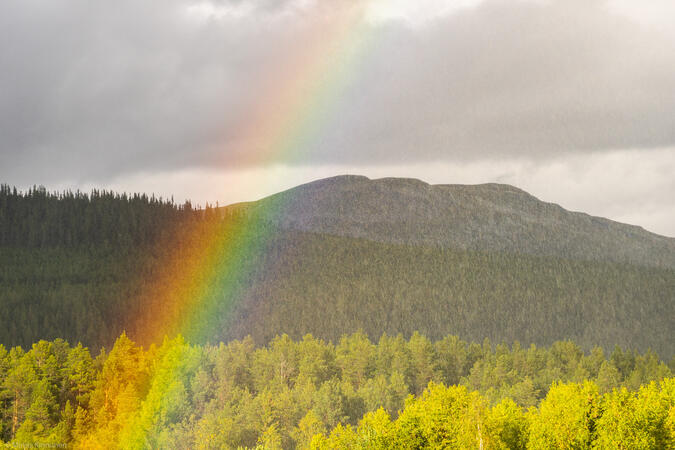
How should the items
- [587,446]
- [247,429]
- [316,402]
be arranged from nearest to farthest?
1. [587,446]
2. [247,429]
3. [316,402]

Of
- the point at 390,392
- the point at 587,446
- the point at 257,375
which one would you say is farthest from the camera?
the point at 257,375

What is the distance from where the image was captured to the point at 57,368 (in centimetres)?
14925

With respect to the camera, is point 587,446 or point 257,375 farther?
point 257,375

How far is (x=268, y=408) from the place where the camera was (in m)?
129

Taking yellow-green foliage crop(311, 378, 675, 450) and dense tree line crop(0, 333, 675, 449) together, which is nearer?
yellow-green foliage crop(311, 378, 675, 450)

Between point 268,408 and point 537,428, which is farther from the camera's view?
point 268,408

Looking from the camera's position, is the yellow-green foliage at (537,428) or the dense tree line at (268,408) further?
the dense tree line at (268,408)

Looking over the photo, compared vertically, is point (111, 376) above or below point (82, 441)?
above

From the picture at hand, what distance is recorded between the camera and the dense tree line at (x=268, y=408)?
73.2 meters

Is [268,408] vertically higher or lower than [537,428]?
lower

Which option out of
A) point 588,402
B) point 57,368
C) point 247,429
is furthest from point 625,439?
point 57,368

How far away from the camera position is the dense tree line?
7319 centimetres

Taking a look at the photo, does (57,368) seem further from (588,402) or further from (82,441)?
(588,402)

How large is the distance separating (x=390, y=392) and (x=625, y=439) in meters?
96.4
